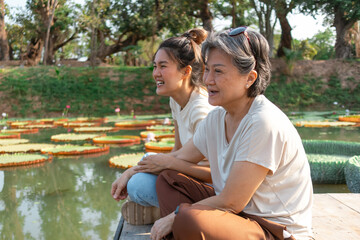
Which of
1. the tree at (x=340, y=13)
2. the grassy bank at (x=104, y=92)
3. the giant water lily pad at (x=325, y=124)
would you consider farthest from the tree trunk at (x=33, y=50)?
the giant water lily pad at (x=325, y=124)

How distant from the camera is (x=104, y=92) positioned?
12.4m

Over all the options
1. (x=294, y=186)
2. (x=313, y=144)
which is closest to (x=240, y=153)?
(x=294, y=186)

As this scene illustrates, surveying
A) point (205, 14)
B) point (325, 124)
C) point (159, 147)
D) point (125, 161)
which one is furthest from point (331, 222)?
point (205, 14)

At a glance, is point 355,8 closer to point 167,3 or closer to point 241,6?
point 241,6

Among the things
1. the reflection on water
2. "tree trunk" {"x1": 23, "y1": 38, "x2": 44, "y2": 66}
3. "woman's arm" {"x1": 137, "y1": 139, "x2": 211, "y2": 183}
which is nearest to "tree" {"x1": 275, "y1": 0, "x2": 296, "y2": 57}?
the reflection on water

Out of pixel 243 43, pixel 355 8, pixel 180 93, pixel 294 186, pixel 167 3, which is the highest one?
pixel 167 3

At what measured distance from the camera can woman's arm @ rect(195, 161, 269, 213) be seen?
1203 millimetres

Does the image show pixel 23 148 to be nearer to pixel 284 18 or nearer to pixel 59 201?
pixel 59 201

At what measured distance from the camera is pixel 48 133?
278 inches

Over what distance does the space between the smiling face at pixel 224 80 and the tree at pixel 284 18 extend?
12.2 meters

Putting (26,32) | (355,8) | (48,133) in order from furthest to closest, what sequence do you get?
(26,32) → (355,8) → (48,133)

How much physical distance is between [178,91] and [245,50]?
77cm

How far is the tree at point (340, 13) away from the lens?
12734mm

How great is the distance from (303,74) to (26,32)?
13.0 meters
